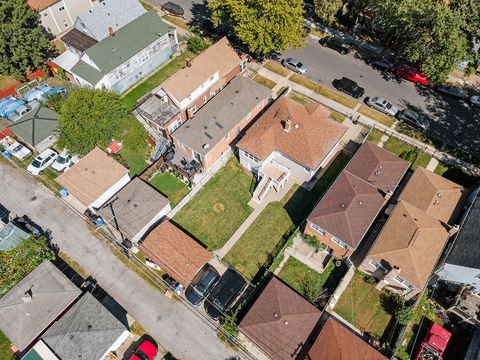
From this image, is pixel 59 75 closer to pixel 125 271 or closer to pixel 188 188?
pixel 188 188

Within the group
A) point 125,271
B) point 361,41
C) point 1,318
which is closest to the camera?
point 1,318

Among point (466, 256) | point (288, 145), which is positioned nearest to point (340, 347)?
point (466, 256)

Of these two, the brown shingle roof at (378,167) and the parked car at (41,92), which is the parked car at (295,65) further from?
the parked car at (41,92)

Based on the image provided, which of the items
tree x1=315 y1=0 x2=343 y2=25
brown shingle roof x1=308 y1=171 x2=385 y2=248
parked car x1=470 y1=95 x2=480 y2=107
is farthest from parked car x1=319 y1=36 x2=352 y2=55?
brown shingle roof x1=308 y1=171 x2=385 y2=248

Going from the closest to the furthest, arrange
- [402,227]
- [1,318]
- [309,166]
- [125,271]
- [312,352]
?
[312,352]
[1,318]
[402,227]
[125,271]
[309,166]

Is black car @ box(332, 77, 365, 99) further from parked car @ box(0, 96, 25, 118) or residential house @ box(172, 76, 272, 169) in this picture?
parked car @ box(0, 96, 25, 118)

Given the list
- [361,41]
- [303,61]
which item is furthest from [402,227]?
[361,41]
